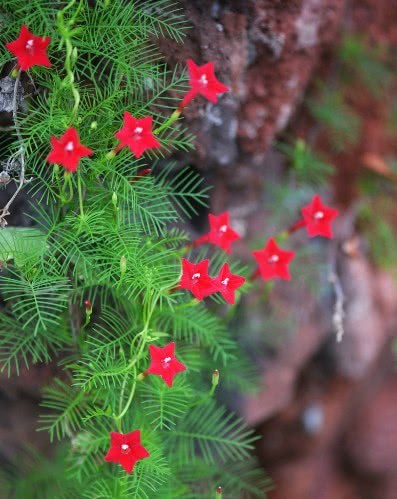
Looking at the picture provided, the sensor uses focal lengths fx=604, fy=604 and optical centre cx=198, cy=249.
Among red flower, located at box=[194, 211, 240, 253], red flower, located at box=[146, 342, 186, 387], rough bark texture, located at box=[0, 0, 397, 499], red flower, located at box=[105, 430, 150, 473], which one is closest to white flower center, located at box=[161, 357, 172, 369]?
red flower, located at box=[146, 342, 186, 387]

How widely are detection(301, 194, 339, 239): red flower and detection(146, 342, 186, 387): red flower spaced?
52 cm

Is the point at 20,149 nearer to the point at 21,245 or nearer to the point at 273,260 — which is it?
the point at 21,245

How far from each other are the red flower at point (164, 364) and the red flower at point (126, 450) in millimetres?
123

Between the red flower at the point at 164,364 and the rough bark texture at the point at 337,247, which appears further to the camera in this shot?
the rough bark texture at the point at 337,247

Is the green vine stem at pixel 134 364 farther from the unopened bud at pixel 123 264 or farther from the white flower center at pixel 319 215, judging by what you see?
the white flower center at pixel 319 215

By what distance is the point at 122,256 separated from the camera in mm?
1238

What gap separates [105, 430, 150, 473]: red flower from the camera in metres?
1.20

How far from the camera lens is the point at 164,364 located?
1218 mm

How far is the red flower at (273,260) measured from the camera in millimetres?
1539

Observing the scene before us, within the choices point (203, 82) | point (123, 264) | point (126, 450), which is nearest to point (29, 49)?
point (203, 82)

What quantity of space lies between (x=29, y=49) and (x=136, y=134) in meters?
0.28

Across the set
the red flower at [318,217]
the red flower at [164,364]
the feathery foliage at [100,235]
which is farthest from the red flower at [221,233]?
the red flower at [164,364]

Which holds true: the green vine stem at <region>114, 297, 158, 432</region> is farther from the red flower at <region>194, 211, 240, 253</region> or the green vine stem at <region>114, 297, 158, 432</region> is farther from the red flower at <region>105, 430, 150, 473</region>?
the red flower at <region>194, 211, 240, 253</region>

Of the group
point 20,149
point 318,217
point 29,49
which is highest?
point 29,49
